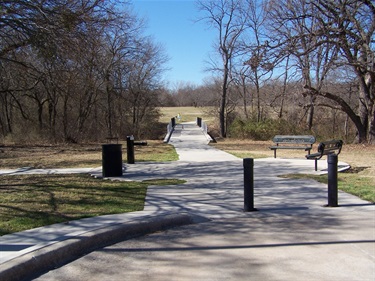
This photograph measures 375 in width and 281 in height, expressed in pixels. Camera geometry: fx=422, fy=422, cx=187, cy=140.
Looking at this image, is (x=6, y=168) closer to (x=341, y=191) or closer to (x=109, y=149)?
(x=109, y=149)

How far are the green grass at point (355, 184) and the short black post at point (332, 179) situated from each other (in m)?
0.93

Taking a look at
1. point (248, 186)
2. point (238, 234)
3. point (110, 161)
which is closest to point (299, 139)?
point (110, 161)

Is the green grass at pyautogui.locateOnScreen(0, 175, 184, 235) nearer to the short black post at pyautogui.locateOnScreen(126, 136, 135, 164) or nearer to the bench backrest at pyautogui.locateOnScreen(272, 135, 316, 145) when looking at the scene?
the short black post at pyautogui.locateOnScreen(126, 136, 135, 164)

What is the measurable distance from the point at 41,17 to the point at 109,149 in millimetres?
3916

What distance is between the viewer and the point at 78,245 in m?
5.25

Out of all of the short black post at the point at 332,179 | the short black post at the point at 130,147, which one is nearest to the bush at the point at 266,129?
the short black post at the point at 130,147

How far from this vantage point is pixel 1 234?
5.80 metres

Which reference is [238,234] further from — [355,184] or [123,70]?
[123,70]

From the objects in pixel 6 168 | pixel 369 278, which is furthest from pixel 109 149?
pixel 369 278

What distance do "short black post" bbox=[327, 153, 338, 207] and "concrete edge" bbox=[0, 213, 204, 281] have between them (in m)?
2.41

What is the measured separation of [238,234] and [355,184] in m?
4.96

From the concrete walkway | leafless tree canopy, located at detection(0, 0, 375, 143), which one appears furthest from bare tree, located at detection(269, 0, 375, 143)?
the concrete walkway

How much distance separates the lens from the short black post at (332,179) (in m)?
7.37

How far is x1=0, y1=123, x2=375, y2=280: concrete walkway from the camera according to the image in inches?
178
